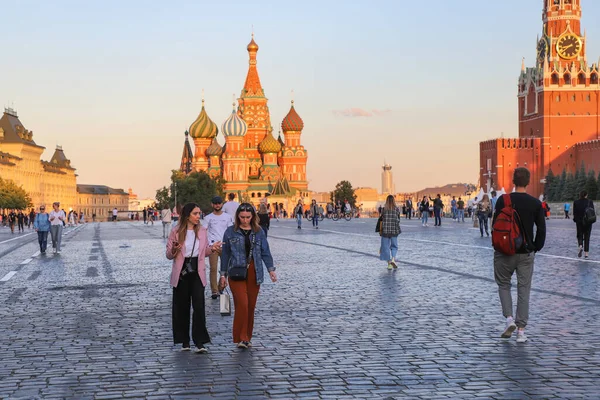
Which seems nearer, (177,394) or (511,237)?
(177,394)

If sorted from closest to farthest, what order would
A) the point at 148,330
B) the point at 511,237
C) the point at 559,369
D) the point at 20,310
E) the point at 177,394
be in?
the point at 177,394 → the point at 559,369 → the point at 511,237 → the point at 148,330 → the point at 20,310

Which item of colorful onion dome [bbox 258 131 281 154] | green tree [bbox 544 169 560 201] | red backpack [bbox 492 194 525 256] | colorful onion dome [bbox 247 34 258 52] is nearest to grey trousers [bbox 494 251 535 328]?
red backpack [bbox 492 194 525 256]

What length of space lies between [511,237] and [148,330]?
3723 mm

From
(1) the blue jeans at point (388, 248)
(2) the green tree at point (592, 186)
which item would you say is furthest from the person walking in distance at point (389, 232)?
(2) the green tree at point (592, 186)

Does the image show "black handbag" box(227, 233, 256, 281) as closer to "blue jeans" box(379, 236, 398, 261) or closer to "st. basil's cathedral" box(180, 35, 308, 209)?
"blue jeans" box(379, 236, 398, 261)

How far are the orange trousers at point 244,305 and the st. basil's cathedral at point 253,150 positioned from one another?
13265 centimetres

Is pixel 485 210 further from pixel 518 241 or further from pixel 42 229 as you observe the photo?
pixel 518 241

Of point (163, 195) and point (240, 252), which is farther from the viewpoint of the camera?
point (163, 195)

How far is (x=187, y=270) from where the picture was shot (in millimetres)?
9250

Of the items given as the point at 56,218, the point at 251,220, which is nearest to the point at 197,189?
the point at 56,218

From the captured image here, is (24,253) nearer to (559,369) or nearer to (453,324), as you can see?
(453,324)

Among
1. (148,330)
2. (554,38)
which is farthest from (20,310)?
(554,38)

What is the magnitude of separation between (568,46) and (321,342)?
456 feet

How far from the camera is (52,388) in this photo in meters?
7.32
